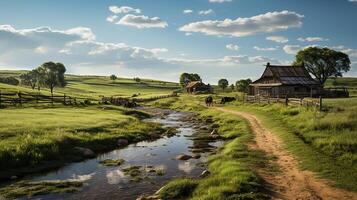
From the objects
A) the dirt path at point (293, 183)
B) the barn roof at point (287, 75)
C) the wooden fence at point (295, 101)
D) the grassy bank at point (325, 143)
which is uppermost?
the barn roof at point (287, 75)

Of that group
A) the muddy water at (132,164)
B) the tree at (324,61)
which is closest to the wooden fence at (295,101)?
the muddy water at (132,164)

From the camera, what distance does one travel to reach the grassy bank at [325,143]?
18.0 meters

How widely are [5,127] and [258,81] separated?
63825 millimetres

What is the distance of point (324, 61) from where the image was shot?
337ft

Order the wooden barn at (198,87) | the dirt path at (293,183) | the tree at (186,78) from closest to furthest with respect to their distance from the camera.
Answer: the dirt path at (293,183)
the wooden barn at (198,87)
the tree at (186,78)

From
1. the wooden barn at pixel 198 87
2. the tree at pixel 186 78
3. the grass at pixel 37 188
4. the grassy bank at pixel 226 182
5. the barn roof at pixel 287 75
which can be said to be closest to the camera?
the grassy bank at pixel 226 182

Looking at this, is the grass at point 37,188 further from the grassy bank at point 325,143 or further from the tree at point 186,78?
the tree at point 186,78

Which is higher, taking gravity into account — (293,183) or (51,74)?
(51,74)

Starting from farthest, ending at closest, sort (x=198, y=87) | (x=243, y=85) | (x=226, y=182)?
(x=198, y=87) < (x=243, y=85) < (x=226, y=182)

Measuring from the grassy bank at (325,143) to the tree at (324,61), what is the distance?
236ft

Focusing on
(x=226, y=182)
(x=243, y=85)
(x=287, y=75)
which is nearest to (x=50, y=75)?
(x=243, y=85)

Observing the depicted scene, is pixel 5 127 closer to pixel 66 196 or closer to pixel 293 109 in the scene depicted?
pixel 66 196

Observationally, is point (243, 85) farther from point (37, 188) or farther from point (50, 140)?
point (37, 188)

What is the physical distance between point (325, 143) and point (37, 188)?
1841cm
